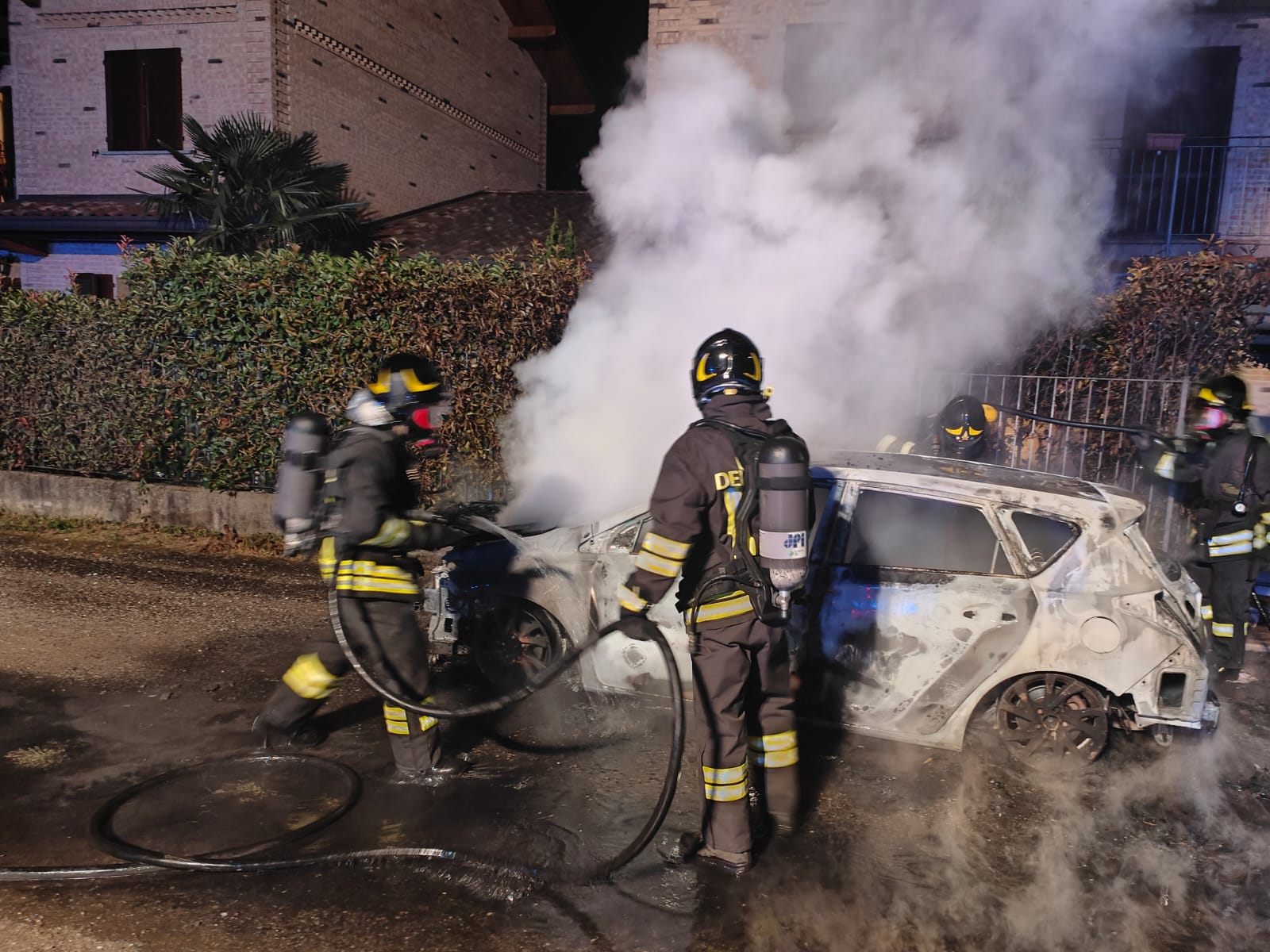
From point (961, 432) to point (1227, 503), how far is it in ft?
5.96

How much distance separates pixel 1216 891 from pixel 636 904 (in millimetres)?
2196

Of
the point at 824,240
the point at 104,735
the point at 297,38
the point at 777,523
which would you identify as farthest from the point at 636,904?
the point at 297,38

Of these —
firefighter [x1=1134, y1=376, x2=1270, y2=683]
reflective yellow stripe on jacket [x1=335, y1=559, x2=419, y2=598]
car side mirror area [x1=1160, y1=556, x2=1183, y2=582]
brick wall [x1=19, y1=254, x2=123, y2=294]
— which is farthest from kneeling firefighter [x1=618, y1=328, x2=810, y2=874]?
brick wall [x1=19, y1=254, x2=123, y2=294]

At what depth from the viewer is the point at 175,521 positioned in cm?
932

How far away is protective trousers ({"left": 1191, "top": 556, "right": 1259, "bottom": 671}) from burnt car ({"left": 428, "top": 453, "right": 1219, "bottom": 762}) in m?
1.40

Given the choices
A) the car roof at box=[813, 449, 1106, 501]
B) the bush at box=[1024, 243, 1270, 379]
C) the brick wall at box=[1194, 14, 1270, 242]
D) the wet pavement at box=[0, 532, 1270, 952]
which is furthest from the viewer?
the brick wall at box=[1194, 14, 1270, 242]

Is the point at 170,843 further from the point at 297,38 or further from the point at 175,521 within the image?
the point at 297,38

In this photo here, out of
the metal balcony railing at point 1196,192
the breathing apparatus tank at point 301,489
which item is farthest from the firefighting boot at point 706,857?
the metal balcony railing at point 1196,192

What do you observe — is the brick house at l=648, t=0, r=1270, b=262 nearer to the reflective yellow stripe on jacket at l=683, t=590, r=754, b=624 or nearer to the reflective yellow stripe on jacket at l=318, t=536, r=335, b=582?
the reflective yellow stripe on jacket at l=318, t=536, r=335, b=582

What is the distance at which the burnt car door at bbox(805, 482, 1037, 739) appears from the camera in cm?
405

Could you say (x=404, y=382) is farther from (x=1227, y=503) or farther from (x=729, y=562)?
(x=1227, y=503)

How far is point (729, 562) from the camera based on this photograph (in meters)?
3.36

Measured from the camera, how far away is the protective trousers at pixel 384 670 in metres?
3.85

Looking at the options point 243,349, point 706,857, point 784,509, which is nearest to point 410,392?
point 784,509
